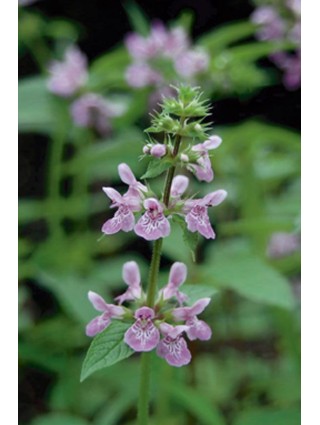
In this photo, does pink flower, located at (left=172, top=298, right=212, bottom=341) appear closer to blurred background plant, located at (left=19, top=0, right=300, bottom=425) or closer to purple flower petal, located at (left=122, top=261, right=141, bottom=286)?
purple flower petal, located at (left=122, top=261, right=141, bottom=286)

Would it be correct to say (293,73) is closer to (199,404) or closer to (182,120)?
(199,404)

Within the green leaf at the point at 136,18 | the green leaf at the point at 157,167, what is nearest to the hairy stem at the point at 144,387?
the green leaf at the point at 157,167

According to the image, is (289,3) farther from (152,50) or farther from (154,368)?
(154,368)

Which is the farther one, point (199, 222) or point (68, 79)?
point (68, 79)

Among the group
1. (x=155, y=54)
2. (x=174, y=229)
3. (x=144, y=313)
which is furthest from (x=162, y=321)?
(x=155, y=54)

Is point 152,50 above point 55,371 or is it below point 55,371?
above

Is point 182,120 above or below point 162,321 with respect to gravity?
above
